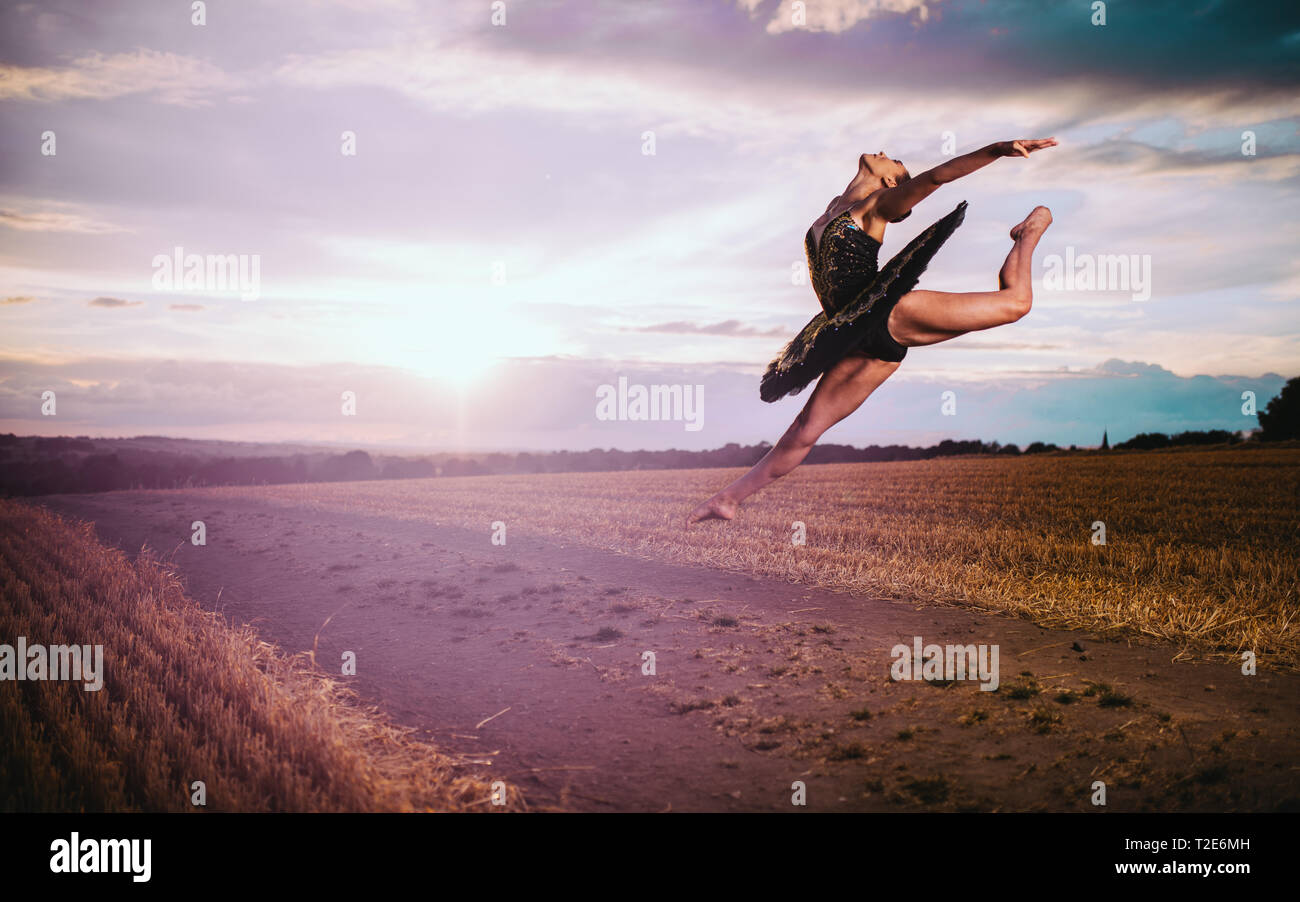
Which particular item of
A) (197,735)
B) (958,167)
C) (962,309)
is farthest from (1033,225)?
(197,735)

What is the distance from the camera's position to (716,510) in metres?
4.96

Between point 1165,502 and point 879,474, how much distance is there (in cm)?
912

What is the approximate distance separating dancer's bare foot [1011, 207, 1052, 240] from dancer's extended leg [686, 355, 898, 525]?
945 millimetres

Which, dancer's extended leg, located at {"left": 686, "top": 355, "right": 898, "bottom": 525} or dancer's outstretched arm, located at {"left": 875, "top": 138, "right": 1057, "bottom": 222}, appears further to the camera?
dancer's extended leg, located at {"left": 686, "top": 355, "right": 898, "bottom": 525}

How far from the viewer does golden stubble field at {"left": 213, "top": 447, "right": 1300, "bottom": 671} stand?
6152 mm

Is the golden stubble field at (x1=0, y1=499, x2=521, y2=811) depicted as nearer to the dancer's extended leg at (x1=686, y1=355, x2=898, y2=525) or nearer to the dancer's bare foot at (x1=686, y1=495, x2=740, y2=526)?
the dancer's bare foot at (x1=686, y1=495, x2=740, y2=526)

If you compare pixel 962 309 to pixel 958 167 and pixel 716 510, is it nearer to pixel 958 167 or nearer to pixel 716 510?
pixel 958 167

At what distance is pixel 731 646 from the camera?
5.33m

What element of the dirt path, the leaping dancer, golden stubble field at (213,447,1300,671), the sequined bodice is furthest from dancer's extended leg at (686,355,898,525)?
golden stubble field at (213,447,1300,671)

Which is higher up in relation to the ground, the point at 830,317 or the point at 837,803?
the point at 830,317

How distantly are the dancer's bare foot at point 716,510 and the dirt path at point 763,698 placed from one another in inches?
38.3
